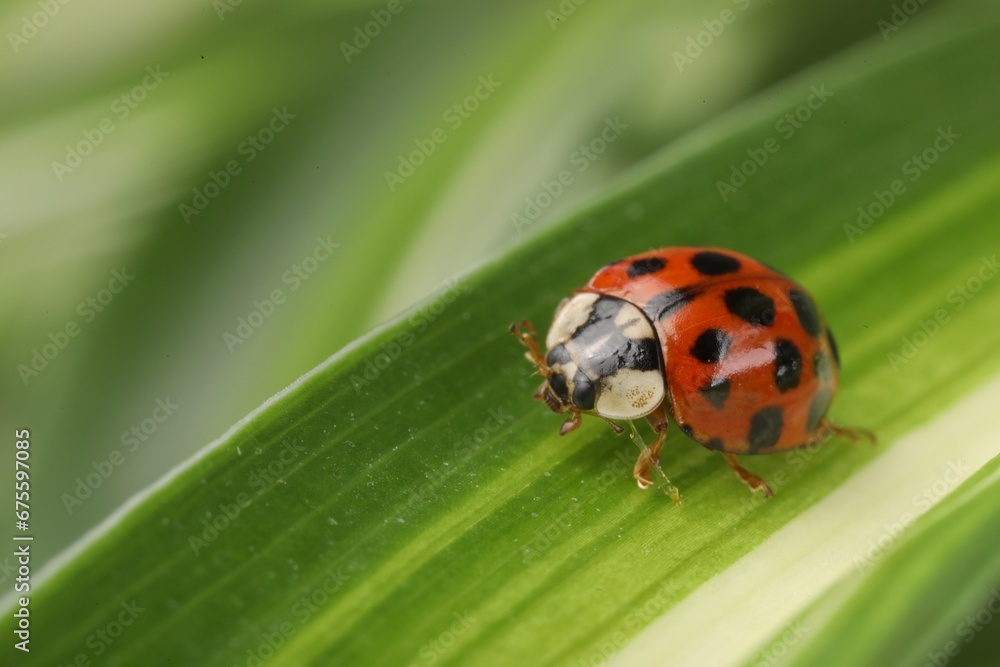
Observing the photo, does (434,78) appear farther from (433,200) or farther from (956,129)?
(956,129)

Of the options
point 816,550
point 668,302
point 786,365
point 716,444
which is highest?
point 668,302

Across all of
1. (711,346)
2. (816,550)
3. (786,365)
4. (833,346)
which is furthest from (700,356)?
(816,550)

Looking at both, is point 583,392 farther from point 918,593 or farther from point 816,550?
point 918,593

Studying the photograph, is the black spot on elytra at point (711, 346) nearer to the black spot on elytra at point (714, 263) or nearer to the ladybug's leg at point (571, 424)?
the black spot on elytra at point (714, 263)

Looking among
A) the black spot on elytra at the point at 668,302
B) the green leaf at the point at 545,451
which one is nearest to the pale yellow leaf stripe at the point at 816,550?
the green leaf at the point at 545,451

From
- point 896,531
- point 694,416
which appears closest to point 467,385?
point 694,416

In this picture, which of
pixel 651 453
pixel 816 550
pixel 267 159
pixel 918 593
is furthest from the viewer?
pixel 267 159
